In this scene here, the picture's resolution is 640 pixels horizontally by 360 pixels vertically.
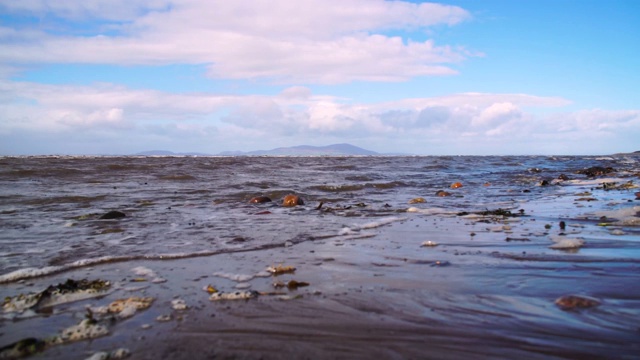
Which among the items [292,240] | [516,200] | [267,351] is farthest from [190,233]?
[516,200]

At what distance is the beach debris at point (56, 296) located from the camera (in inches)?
148

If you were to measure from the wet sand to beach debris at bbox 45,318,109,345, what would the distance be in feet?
0.21

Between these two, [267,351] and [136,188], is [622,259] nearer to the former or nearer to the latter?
[267,351]

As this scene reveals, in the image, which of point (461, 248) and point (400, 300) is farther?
point (461, 248)

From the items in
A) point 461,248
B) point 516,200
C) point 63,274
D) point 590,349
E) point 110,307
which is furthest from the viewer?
point 516,200

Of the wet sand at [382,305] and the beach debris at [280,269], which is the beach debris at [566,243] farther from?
the beach debris at [280,269]

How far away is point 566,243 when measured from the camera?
5.82 metres

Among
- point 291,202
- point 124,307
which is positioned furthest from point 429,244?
point 291,202

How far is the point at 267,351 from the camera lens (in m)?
2.88

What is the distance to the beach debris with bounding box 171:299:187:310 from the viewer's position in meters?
3.65

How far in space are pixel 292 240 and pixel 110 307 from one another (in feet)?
10.5

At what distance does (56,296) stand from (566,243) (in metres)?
5.88

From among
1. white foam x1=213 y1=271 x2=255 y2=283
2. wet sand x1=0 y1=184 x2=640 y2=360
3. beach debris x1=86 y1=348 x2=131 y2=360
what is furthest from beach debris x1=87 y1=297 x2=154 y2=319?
white foam x1=213 y1=271 x2=255 y2=283

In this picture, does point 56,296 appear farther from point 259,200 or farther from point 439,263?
point 259,200
